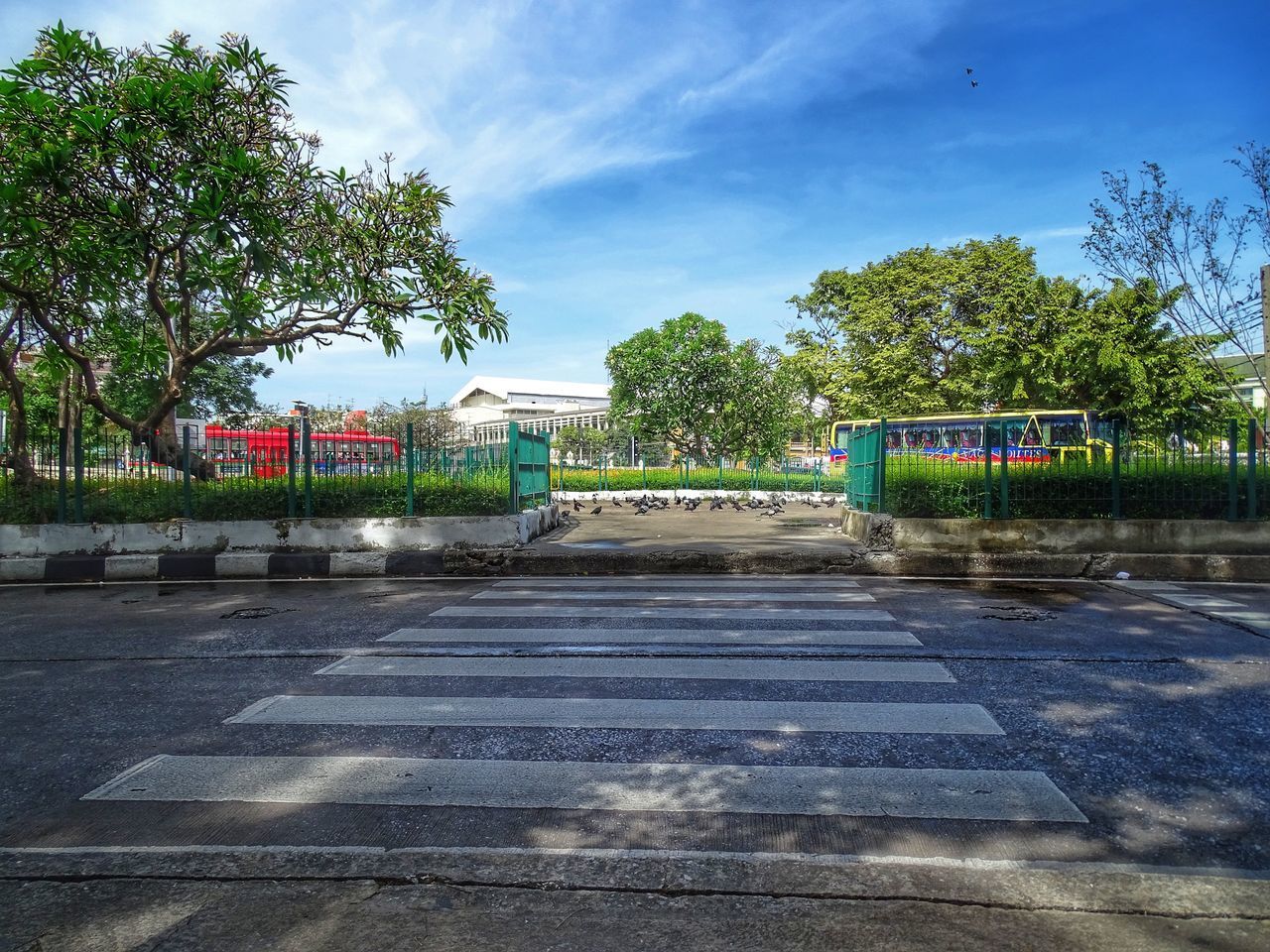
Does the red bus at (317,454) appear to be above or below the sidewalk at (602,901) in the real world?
above

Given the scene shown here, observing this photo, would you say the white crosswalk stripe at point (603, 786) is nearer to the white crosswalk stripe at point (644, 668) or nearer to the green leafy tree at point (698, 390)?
the white crosswalk stripe at point (644, 668)

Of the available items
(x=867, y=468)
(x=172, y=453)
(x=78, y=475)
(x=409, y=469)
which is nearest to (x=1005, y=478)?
(x=867, y=468)

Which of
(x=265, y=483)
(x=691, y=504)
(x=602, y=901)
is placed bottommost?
(x=602, y=901)

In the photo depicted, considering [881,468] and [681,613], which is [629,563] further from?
[881,468]

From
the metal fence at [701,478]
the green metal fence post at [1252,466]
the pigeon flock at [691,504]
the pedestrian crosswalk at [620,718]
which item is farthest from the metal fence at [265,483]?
the metal fence at [701,478]

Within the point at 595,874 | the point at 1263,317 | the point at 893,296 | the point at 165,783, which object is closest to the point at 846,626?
the point at 595,874

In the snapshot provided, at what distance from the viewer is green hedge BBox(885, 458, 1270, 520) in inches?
420

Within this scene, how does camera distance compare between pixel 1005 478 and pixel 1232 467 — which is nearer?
pixel 1232 467

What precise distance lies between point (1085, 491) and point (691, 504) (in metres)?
13.4

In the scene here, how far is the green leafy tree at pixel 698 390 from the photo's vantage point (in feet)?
121

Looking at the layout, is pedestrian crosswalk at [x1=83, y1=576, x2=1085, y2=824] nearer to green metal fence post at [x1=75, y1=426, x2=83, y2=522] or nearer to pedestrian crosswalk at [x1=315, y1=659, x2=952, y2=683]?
pedestrian crosswalk at [x1=315, y1=659, x2=952, y2=683]

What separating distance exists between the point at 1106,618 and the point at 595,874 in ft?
20.5

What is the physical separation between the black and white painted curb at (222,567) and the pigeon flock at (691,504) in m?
9.64

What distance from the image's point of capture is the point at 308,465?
11602mm
